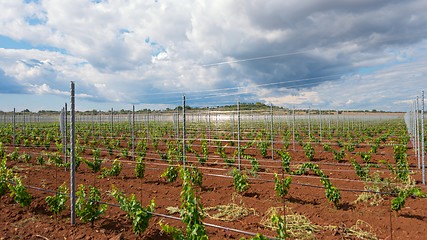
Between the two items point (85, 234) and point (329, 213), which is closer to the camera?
point (85, 234)

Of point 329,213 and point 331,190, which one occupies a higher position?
point 331,190

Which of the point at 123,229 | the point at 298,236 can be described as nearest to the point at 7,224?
the point at 123,229

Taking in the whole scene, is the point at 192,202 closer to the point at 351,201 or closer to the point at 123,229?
the point at 123,229

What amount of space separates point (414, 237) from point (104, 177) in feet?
23.7

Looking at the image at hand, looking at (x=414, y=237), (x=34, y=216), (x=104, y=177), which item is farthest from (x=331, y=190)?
(x=104, y=177)

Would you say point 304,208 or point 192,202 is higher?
point 192,202

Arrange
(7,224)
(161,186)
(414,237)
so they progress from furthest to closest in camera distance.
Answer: (161,186) → (7,224) → (414,237)

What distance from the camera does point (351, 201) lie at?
5727 millimetres

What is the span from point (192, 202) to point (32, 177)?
669 cm

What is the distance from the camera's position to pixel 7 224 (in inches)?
182

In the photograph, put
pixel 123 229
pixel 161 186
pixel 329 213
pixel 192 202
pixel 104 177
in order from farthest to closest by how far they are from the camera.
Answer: pixel 104 177 < pixel 161 186 < pixel 329 213 < pixel 123 229 < pixel 192 202

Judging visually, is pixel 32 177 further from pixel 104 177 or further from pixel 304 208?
pixel 304 208

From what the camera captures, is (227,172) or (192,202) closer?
(192,202)

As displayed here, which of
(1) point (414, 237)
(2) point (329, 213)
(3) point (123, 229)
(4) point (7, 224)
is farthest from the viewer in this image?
(2) point (329, 213)
